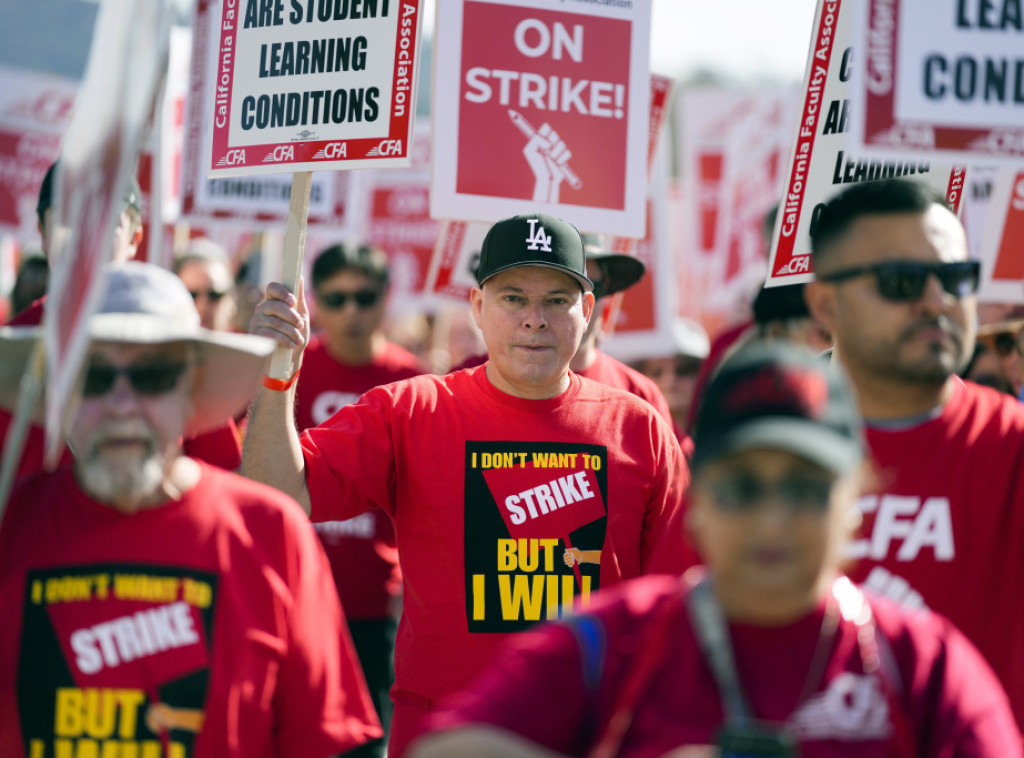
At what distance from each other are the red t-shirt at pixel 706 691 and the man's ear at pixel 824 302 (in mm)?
919

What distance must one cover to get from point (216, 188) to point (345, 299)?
150 cm

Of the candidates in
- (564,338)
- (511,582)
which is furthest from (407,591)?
(564,338)

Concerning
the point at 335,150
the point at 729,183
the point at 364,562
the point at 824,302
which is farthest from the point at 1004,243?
the point at 729,183

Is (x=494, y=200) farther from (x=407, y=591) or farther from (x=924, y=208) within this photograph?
(x=924, y=208)

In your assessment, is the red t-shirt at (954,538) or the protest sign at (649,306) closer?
the red t-shirt at (954,538)

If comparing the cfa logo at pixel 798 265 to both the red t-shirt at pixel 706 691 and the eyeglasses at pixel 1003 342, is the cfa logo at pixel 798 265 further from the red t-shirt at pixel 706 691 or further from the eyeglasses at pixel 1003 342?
the red t-shirt at pixel 706 691

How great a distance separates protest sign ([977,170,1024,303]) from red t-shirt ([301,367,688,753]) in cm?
286

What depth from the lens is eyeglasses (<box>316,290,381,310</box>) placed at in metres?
6.70

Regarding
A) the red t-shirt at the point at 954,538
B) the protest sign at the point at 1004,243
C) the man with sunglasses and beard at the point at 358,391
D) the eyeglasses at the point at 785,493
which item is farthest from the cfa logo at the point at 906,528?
the protest sign at the point at 1004,243

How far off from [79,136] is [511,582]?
1.82 metres

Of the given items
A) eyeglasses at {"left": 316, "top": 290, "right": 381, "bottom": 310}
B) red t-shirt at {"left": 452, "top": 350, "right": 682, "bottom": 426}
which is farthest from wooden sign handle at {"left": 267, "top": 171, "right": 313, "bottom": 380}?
eyeglasses at {"left": 316, "top": 290, "right": 381, "bottom": 310}

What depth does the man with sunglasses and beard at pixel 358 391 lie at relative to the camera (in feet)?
19.5

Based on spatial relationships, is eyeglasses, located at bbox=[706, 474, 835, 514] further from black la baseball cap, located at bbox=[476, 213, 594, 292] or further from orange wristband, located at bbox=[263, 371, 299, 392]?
black la baseball cap, located at bbox=[476, 213, 594, 292]

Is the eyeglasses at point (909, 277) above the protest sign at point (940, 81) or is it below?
below
